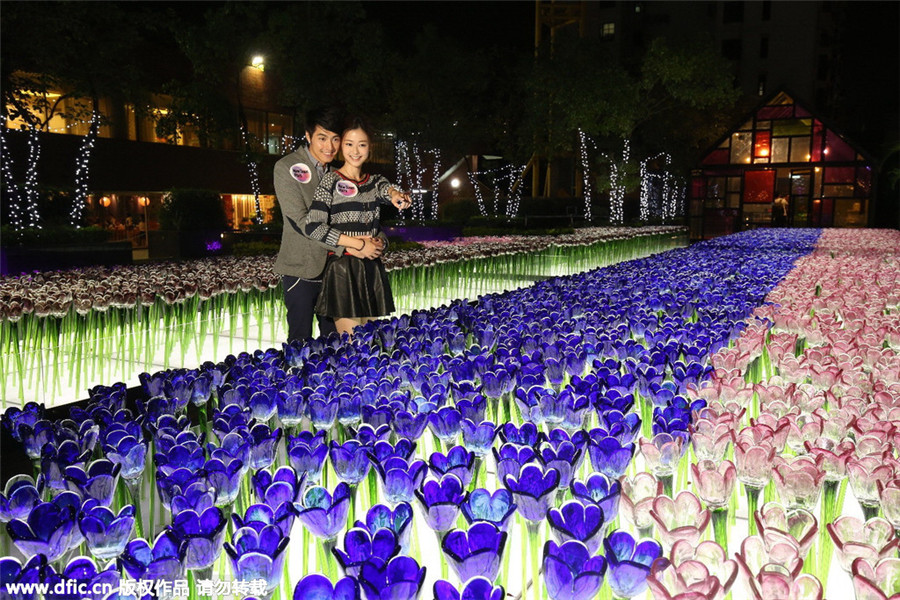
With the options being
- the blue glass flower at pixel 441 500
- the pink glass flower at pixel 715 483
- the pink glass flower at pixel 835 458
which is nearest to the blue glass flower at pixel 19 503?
the blue glass flower at pixel 441 500

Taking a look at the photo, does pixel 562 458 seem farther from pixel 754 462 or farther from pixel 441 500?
pixel 754 462

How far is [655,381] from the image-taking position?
2.11 metres

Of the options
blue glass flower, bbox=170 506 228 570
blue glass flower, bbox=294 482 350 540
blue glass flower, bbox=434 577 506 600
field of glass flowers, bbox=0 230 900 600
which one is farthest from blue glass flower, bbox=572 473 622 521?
blue glass flower, bbox=170 506 228 570

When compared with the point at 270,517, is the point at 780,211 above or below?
above

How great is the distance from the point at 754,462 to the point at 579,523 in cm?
53

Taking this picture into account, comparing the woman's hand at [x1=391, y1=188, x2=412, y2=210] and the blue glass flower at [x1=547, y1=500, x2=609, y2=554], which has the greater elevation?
the woman's hand at [x1=391, y1=188, x2=412, y2=210]

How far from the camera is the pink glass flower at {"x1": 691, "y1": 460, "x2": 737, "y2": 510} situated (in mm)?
1388

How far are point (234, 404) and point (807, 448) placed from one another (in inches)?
62.5

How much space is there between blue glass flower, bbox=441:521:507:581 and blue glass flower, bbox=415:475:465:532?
12 centimetres

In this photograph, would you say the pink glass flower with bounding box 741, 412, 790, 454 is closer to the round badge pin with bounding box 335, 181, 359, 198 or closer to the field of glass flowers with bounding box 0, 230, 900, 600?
the field of glass flowers with bounding box 0, 230, 900, 600

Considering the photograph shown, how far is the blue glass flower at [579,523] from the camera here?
3.85ft

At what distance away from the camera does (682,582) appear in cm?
102

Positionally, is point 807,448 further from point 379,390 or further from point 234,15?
point 234,15

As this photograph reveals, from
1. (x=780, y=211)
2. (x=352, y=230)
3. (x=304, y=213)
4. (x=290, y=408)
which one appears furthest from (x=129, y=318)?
(x=780, y=211)
